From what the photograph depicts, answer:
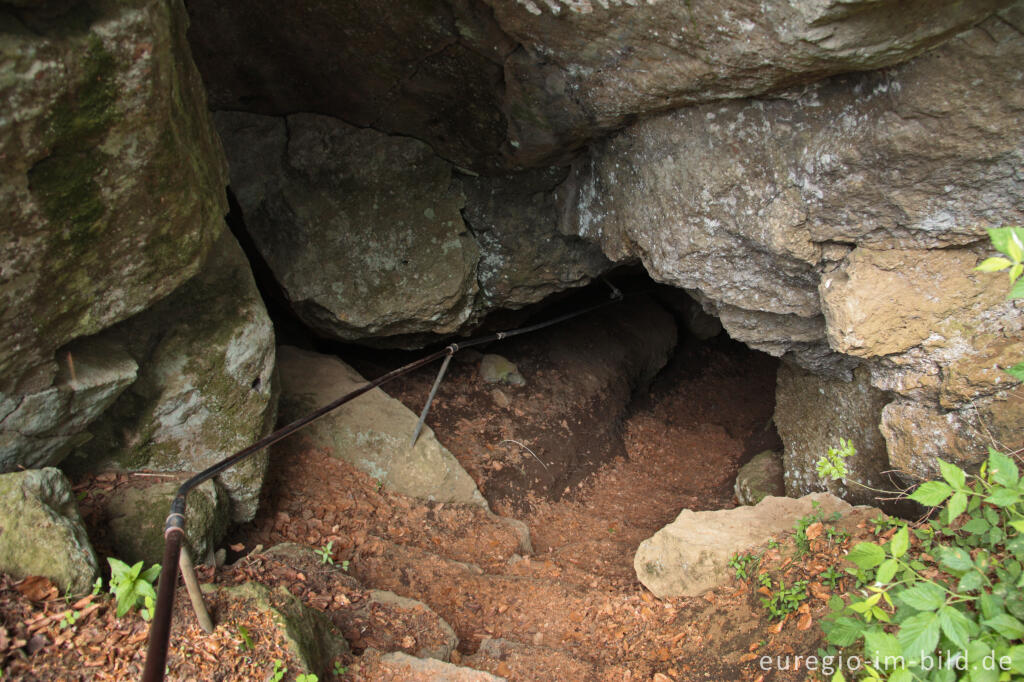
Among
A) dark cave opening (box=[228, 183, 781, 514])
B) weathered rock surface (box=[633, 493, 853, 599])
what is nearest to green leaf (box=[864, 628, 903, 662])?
weathered rock surface (box=[633, 493, 853, 599])

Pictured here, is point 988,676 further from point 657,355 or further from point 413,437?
point 657,355

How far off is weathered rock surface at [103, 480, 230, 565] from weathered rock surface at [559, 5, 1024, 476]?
2977mm

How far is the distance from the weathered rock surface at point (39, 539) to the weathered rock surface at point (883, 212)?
3324 millimetres

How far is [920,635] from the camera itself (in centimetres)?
178

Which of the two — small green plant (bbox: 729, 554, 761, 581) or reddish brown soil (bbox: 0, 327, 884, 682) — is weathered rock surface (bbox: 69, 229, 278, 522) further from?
small green plant (bbox: 729, 554, 761, 581)

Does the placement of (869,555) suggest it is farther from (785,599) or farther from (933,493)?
(785,599)

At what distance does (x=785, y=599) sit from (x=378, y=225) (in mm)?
3537

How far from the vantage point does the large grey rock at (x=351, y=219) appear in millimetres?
4594

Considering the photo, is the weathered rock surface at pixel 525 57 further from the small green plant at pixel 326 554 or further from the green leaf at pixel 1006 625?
the small green plant at pixel 326 554

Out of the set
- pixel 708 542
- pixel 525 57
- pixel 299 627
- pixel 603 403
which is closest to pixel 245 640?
pixel 299 627

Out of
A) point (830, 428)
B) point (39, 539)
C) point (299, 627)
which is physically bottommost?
point (830, 428)

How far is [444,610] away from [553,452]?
2.28 metres

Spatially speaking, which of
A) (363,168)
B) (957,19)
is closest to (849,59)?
(957,19)

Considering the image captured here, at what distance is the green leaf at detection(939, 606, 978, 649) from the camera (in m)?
1.74
